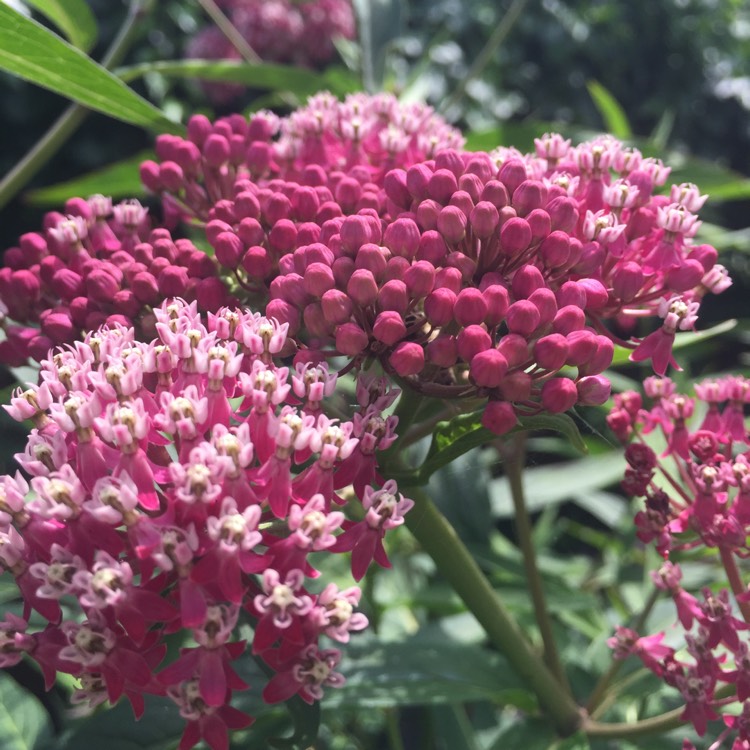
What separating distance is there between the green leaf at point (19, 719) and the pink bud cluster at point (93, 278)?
2.19ft

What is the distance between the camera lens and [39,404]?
0.97 meters

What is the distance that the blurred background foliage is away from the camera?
1373mm

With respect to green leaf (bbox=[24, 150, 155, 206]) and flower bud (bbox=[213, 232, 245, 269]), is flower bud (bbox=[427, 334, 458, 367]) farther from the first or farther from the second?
green leaf (bbox=[24, 150, 155, 206])

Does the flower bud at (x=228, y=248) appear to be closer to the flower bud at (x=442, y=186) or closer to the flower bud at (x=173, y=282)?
the flower bud at (x=173, y=282)

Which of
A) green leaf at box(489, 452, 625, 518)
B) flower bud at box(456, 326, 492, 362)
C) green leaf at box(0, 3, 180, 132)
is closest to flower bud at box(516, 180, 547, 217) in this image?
flower bud at box(456, 326, 492, 362)

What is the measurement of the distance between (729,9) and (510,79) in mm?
1724

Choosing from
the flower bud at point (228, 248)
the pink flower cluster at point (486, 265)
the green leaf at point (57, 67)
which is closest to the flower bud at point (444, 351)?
the pink flower cluster at point (486, 265)

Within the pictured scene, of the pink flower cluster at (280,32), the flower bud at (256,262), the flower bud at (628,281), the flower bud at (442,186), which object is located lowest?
the flower bud at (628,281)

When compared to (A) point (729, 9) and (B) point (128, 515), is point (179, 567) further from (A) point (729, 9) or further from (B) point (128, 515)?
(A) point (729, 9)

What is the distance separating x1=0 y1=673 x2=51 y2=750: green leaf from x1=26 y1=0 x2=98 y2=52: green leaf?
133 cm

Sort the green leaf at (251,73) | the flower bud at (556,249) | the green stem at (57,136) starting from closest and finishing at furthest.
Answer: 1. the flower bud at (556,249)
2. the green stem at (57,136)
3. the green leaf at (251,73)

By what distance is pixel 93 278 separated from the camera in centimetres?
116

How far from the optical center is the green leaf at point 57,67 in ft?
3.80

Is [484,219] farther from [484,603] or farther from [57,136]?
[57,136]
